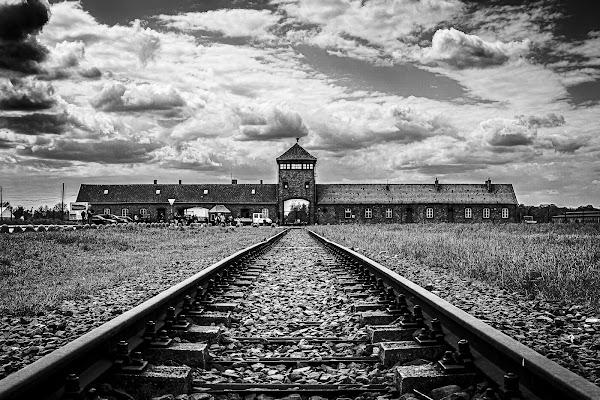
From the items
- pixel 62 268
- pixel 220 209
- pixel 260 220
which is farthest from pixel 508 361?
pixel 220 209

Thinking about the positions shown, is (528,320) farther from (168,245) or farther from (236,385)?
(168,245)

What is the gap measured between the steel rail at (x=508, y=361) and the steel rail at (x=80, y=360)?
218cm

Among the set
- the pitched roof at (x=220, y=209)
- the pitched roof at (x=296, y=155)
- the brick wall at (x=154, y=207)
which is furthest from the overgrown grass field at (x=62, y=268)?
the brick wall at (x=154, y=207)

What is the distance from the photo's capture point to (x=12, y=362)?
13.0ft

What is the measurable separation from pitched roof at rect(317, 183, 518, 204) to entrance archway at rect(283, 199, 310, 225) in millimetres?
2125

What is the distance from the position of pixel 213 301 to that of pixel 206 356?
2497 millimetres

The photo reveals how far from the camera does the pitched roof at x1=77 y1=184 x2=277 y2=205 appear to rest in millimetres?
76375

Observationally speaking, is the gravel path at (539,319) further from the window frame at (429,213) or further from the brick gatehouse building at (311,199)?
the window frame at (429,213)

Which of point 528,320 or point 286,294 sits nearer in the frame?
point 528,320

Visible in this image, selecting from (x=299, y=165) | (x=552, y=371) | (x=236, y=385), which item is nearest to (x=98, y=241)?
(x=236, y=385)

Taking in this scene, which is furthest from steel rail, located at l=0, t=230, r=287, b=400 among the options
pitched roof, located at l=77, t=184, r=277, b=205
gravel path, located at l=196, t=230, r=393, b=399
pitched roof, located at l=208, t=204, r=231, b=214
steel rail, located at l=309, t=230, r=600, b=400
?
pitched roof, located at l=77, t=184, r=277, b=205

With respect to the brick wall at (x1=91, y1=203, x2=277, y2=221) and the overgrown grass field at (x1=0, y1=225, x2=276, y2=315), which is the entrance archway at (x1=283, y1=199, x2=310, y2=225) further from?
the overgrown grass field at (x1=0, y1=225, x2=276, y2=315)

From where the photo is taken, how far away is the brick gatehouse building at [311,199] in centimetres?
7238

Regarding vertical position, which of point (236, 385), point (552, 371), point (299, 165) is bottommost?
point (236, 385)
